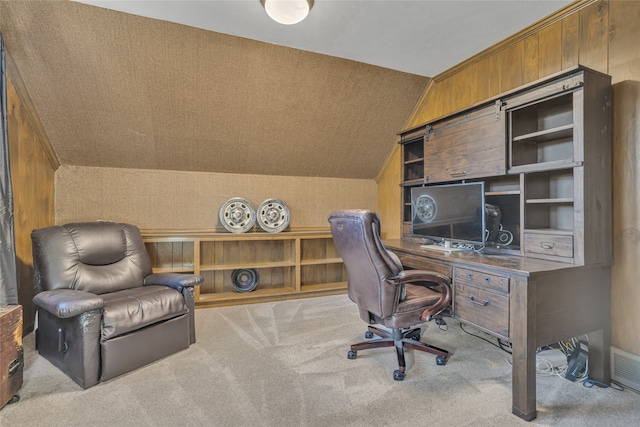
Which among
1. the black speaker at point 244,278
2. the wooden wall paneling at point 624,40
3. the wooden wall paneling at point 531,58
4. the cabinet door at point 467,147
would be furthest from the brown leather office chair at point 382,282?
the black speaker at point 244,278

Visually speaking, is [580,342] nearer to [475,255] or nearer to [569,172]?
[475,255]

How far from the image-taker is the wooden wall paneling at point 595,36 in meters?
2.11

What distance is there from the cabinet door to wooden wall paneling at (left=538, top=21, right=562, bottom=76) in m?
0.52

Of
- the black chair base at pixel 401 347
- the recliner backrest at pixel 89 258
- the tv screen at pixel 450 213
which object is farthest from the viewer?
the tv screen at pixel 450 213

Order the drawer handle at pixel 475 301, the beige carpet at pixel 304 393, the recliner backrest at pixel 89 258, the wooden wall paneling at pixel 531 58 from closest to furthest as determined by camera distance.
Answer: the beige carpet at pixel 304 393 → the drawer handle at pixel 475 301 → the recliner backrest at pixel 89 258 → the wooden wall paneling at pixel 531 58

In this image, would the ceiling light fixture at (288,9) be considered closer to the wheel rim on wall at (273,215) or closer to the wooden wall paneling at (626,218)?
the wooden wall paneling at (626,218)

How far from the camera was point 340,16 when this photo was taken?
239cm

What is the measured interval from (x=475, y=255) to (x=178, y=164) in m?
3.22

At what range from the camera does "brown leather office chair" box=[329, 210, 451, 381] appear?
6.47 ft

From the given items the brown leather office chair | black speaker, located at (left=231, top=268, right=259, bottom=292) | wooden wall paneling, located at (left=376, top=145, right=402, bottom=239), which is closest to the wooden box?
the brown leather office chair

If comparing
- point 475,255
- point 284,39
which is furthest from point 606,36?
point 284,39

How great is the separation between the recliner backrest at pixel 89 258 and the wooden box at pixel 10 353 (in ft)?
1.45

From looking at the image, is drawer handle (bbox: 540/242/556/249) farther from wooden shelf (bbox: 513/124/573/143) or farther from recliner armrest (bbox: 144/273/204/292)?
recliner armrest (bbox: 144/273/204/292)

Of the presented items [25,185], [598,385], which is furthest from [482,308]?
[25,185]
